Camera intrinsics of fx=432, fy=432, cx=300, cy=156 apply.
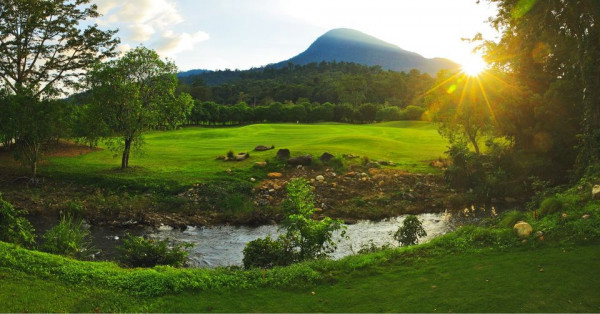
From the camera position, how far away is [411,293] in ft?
33.2

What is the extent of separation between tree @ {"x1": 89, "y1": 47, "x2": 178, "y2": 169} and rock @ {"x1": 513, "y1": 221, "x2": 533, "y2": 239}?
25.5 metres

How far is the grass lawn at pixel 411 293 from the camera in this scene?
362 inches

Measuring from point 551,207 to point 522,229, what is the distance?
9.49 feet

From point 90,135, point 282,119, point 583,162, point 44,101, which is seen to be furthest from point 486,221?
point 282,119

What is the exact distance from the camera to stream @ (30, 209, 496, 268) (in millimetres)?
19234

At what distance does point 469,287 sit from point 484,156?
2488 centimetres

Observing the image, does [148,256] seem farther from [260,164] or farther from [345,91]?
[345,91]

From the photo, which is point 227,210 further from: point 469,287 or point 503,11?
point 503,11

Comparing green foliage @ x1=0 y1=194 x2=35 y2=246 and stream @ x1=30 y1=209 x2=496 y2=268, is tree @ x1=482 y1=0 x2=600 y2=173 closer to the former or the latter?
stream @ x1=30 y1=209 x2=496 y2=268

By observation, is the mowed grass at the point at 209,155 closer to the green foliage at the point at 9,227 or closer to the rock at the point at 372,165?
the rock at the point at 372,165

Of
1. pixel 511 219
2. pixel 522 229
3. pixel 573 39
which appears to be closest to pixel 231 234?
pixel 511 219

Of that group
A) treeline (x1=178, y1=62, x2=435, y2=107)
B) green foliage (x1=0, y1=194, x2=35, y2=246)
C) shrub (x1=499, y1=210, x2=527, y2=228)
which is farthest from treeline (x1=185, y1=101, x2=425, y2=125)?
shrub (x1=499, y1=210, x2=527, y2=228)

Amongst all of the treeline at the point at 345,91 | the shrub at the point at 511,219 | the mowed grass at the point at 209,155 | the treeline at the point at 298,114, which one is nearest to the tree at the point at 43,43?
the mowed grass at the point at 209,155

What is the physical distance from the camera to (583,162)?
71.4 ft
